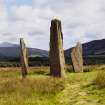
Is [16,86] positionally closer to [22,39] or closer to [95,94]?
[95,94]

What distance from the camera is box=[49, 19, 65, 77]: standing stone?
2827cm

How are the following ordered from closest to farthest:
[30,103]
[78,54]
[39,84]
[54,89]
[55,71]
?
1. [30,103]
2. [54,89]
3. [39,84]
4. [55,71]
5. [78,54]

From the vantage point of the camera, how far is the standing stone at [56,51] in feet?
92.7

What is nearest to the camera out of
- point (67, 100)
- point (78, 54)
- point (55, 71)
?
point (67, 100)

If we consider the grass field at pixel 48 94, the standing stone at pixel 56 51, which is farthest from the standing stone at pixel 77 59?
the grass field at pixel 48 94

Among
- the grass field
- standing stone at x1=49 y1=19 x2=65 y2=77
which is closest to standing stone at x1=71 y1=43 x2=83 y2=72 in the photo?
standing stone at x1=49 y1=19 x2=65 y2=77

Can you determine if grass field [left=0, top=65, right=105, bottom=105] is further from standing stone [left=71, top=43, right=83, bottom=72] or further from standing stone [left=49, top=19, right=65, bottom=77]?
standing stone [left=71, top=43, right=83, bottom=72]

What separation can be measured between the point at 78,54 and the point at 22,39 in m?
5.39

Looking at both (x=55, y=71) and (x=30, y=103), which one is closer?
(x=30, y=103)

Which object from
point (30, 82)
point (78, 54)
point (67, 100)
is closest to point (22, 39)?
point (78, 54)

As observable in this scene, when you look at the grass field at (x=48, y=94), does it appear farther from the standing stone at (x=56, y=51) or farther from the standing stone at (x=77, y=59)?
the standing stone at (x=77, y=59)

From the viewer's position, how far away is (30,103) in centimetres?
1510

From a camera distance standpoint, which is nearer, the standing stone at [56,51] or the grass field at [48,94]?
the grass field at [48,94]

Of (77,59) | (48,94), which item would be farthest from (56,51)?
(48,94)
